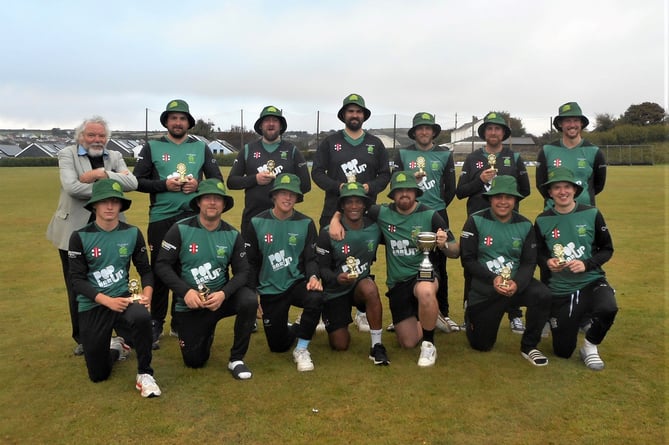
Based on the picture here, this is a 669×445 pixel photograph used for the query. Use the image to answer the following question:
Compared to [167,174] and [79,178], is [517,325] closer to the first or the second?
[167,174]

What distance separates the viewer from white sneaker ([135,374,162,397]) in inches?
169

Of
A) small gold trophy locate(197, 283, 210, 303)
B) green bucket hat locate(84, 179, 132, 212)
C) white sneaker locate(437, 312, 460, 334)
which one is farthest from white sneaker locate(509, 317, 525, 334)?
green bucket hat locate(84, 179, 132, 212)

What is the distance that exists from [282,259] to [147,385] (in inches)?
69.2

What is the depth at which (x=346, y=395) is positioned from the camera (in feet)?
14.3

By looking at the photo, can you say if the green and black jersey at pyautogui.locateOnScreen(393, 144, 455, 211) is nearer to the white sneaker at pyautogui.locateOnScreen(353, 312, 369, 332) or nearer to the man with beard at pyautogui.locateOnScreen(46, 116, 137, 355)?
the white sneaker at pyautogui.locateOnScreen(353, 312, 369, 332)

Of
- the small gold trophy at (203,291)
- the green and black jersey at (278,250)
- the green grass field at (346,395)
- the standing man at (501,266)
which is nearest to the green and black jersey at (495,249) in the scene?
the standing man at (501,266)

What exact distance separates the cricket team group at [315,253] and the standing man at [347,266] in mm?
15

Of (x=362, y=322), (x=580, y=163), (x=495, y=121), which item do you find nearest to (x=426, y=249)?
(x=362, y=322)

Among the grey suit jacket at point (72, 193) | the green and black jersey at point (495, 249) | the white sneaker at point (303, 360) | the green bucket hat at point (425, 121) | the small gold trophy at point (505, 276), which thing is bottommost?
the white sneaker at point (303, 360)

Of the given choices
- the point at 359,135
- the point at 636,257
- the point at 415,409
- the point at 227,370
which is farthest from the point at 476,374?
the point at 636,257

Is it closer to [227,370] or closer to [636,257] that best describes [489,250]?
[227,370]

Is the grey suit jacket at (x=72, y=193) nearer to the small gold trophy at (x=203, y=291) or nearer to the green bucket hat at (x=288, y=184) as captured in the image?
the small gold trophy at (x=203, y=291)

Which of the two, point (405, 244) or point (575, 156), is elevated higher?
point (575, 156)

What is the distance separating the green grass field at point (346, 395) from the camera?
3.74m
